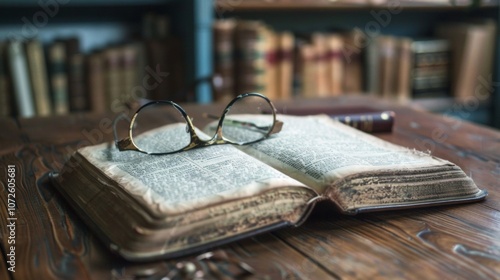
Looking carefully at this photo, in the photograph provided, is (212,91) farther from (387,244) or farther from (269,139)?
(387,244)

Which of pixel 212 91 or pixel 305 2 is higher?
pixel 305 2

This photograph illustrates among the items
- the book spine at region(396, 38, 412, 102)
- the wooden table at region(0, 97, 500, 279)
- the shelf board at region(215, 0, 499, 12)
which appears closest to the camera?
the wooden table at region(0, 97, 500, 279)

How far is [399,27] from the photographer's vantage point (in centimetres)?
308

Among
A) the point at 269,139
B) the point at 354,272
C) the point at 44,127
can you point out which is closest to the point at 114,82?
the point at 44,127

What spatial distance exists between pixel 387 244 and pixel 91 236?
1.05 ft

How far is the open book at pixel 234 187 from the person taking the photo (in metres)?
0.64

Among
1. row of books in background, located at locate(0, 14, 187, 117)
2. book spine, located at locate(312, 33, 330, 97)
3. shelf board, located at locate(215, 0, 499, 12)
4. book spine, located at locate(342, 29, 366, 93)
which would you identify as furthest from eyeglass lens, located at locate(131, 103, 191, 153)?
book spine, located at locate(342, 29, 366, 93)

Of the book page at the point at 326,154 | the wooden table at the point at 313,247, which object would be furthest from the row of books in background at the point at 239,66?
the wooden table at the point at 313,247

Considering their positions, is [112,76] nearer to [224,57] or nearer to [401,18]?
[224,57]

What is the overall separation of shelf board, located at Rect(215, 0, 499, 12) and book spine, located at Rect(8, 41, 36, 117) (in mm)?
721

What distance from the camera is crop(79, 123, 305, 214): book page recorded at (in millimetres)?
667

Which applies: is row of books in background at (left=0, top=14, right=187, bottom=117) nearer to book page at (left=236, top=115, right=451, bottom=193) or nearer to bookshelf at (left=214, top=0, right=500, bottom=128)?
bookshelf at (left=214, top=0, right=500, bottom=128)

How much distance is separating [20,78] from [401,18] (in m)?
1.82

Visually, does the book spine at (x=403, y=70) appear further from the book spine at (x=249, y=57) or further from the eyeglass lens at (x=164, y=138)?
the eyeglass lens at (x=164, y=138)
